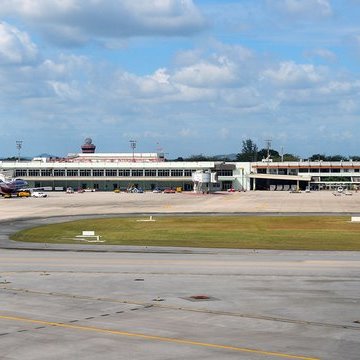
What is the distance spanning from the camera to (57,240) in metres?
67.4

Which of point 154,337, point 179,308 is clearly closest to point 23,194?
point 179,308

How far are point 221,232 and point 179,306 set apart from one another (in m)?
45.7

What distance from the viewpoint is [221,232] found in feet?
253

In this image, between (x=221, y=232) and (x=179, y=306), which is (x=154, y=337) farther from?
(x=221, y=232)

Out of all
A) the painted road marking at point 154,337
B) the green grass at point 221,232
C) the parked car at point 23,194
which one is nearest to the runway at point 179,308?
the painted road marking at point 154,337

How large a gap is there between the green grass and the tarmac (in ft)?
33.8

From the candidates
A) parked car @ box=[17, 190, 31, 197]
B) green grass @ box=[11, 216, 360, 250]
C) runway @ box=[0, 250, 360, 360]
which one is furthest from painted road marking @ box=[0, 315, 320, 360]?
parked car @ box=[17, 190, 31, 197]

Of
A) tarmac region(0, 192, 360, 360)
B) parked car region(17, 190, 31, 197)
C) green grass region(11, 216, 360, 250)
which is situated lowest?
green grass region(11, 216, 360, 250)

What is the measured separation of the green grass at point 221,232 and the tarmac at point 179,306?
10.3 m

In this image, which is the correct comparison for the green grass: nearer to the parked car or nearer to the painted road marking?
the painted road marking

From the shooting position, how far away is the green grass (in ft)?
210

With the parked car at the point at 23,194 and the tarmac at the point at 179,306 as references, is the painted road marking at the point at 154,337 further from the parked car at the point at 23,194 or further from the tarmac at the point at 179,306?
the parked car at the point at 23,194

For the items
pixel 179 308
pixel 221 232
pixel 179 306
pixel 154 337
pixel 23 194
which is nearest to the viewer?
pixel 154 337

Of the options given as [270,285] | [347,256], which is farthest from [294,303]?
[347,256]
